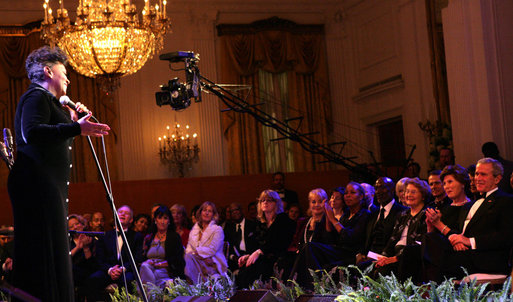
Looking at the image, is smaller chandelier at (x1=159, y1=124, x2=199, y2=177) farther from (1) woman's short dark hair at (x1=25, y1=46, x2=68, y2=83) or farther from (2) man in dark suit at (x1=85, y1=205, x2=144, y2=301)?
(1) woman's short dark hair at (x1=25, y1=46, x2=68, y2=83)

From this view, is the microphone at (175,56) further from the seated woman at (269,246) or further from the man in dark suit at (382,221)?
the man in dark suit at (382,221)

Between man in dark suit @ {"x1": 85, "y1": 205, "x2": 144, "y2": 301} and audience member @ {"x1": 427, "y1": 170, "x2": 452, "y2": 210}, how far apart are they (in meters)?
3.04

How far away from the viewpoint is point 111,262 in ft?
24.6

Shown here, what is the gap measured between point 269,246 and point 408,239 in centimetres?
173

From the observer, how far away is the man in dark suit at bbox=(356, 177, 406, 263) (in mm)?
5840

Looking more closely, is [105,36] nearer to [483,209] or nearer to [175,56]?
[175,56]

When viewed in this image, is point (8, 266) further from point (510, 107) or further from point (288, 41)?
point (288, 41)

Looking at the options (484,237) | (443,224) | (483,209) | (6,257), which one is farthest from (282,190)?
(484,237)

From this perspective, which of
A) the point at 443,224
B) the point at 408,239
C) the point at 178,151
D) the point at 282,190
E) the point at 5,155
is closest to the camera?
the point at 5,155

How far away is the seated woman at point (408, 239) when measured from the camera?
507cm

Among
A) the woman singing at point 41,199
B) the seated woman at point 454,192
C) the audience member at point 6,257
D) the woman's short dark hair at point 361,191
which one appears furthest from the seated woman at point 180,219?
the woman singing at point 41,199

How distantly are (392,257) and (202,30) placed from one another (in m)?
9.47

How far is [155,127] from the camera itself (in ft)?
45.0

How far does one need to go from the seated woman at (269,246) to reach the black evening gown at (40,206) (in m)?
3.94
